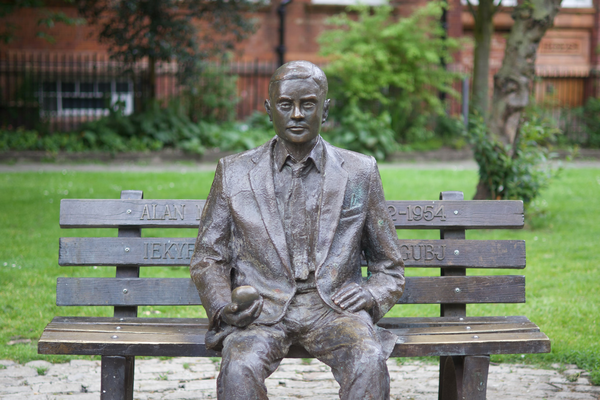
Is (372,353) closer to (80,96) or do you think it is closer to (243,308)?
(243,308)

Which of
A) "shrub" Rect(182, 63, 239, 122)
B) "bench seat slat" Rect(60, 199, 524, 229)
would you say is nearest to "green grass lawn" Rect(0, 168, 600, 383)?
"bench seat slat" Rect(60, 199, 524, 229)

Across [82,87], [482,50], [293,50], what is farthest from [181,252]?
[293,50]

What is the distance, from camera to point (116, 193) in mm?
10297

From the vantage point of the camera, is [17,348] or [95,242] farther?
[17,348]

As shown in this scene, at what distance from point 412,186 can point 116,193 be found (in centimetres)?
434

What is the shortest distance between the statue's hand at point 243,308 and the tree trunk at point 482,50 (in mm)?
8635

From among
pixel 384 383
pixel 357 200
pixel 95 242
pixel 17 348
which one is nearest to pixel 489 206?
pixel 357 200

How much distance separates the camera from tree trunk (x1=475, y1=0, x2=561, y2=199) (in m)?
8.77

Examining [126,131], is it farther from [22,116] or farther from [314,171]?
[314,171]

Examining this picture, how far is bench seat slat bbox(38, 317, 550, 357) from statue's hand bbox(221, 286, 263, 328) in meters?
0.33

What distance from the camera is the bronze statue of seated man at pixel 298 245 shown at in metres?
3.27

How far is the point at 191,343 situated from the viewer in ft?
11.3

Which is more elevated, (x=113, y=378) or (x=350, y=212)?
(x=350, y=212)

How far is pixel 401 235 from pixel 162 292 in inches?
188
